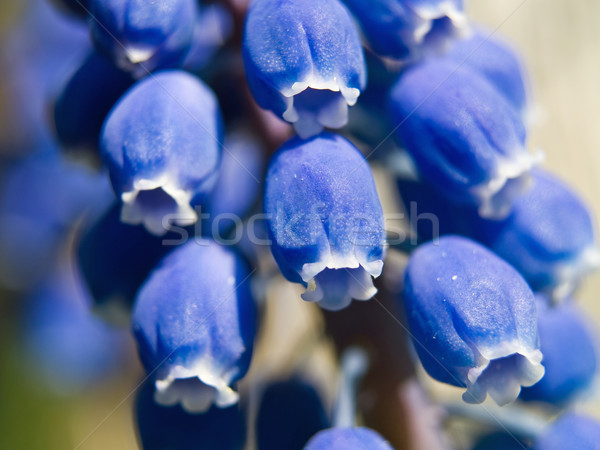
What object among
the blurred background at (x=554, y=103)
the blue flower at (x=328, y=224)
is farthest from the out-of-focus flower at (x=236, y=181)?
the blurred background at (x=554, y=103)

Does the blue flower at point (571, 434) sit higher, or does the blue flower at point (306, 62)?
the blue flower at point (306, 62)

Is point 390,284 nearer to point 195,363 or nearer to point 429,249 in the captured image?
point 429,249

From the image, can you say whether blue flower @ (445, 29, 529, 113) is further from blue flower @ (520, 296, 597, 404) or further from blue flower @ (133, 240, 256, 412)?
blue flower @ (133, 240, 256, 412)

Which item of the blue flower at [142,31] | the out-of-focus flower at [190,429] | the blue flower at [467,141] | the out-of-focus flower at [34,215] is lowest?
the out-of-focus flower at [34,215]

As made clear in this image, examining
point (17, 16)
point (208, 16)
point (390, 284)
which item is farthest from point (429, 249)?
point (17, 16)

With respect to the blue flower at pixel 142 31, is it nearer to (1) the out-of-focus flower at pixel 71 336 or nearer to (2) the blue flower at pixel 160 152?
(2) the blue flower at pixel 160 152

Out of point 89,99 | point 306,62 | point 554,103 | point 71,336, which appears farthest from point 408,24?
point 71,336

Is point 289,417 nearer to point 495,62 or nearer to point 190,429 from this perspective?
point 190,429
